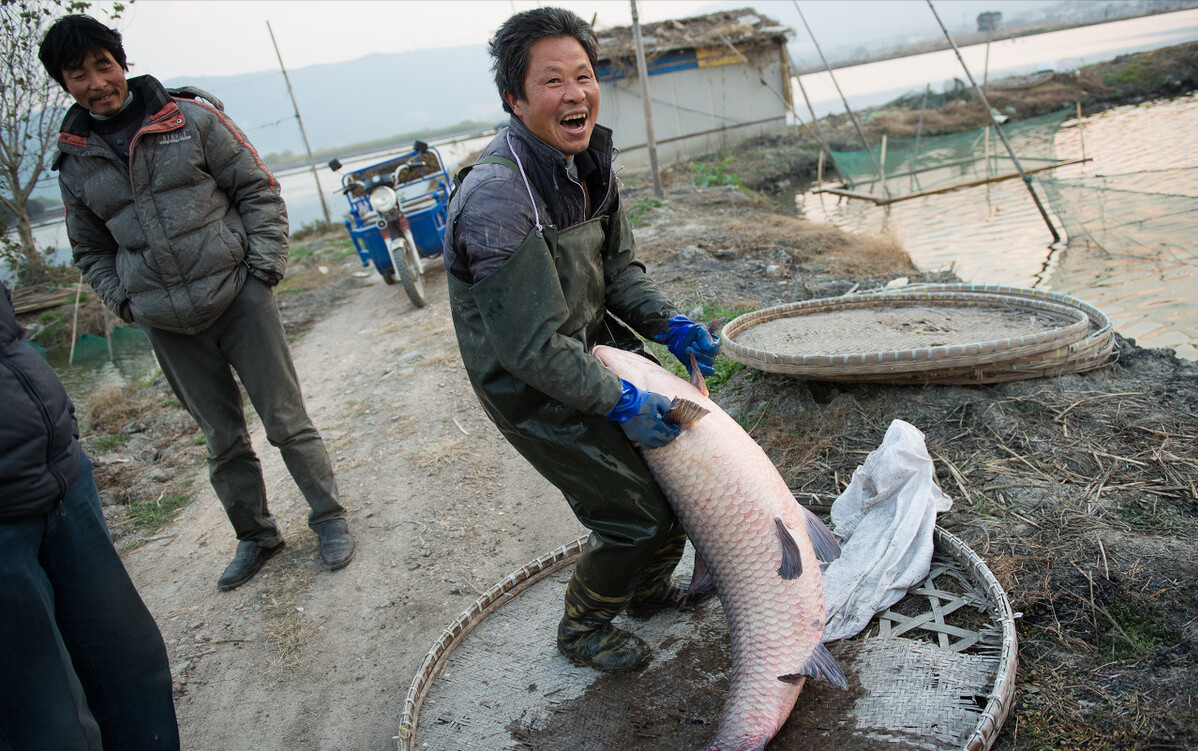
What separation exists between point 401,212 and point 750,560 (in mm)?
7664

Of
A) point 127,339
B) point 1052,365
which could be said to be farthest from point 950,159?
point 127,339

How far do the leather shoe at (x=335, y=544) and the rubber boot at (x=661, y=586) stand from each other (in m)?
1.72

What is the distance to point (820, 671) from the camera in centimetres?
203

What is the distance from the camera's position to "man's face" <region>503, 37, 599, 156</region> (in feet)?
6.26

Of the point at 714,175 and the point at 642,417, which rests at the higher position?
the point at 642,417

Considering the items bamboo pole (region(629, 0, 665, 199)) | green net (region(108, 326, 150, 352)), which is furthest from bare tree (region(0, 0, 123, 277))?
bamboo pole (region(629, 0, 665, 199))

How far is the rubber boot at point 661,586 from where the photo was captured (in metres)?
2.50

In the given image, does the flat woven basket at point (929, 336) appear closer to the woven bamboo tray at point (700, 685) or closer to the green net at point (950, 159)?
the woven bamboo tray at point (700, 685)

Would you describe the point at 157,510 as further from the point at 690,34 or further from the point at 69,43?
the point at 690,34

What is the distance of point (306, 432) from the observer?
3.59m

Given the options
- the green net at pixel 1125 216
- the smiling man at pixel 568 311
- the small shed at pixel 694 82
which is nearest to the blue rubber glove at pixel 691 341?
the smiling man at pixel 568 311

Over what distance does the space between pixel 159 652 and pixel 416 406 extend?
11.8 feet

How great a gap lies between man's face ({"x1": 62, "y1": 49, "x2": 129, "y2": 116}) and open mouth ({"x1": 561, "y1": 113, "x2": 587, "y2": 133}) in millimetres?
2100

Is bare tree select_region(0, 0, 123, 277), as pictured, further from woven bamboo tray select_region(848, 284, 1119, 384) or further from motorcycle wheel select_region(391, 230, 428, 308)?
woven bamboo tray select_region(848, 284, 1119, 384)
